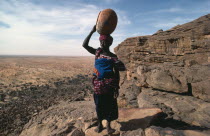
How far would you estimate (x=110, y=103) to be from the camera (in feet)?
10.0

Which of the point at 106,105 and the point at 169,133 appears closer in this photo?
the point at 169,133

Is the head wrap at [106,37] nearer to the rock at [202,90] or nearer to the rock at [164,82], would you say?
the rock at [164,82]

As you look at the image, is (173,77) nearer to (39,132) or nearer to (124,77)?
(124,77)

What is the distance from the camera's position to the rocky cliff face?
13.9 ft

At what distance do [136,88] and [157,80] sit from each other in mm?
1302

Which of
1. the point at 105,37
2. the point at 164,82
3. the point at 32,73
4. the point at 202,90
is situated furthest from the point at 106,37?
the point at 32,73

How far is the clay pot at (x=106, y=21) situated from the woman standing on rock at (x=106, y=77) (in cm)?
12

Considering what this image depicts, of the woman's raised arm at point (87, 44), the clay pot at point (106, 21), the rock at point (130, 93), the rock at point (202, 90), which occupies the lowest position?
the rock at point (130, 93)

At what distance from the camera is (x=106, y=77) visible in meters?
2.88

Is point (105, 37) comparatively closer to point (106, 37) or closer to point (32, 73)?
point (106, 37)

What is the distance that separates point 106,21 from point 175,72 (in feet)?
11.6

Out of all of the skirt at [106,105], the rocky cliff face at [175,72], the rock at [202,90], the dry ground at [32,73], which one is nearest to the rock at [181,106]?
the rocky cliff face at [175,72]

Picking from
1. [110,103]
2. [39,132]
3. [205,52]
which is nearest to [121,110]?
[110,103]

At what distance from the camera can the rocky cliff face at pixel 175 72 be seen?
4.23m
